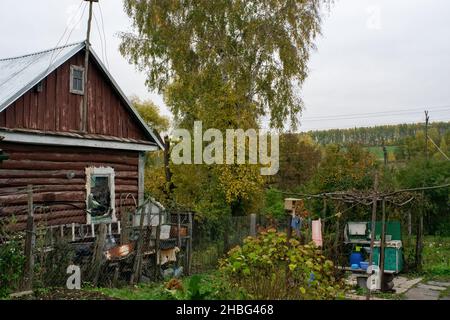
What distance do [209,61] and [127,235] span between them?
398 inches

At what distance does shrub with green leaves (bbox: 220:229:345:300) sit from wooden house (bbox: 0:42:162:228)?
17.5 ft

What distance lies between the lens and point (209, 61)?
1933 centimetres

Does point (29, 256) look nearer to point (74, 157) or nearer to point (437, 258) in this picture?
point (74, 157)

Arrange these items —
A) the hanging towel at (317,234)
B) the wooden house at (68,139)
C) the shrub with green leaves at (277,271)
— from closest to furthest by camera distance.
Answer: the shrub with green leaves at (277,271) < the hanging towel at (317,234) < the wooden house at (68,139)

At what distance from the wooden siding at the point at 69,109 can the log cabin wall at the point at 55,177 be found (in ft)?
1.91

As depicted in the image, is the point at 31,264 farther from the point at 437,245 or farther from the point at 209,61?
the point at 437,245

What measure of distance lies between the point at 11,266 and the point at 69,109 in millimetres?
5438

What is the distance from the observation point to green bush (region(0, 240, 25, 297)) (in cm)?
814

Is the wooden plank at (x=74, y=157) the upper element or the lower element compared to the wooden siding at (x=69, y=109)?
lower

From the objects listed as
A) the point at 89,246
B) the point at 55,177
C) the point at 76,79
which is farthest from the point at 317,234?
the point at 76,79

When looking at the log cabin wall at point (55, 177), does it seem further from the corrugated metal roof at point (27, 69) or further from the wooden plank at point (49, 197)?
the corrugated metal roof at point (27, 69)

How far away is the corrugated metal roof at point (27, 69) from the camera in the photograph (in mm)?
11203

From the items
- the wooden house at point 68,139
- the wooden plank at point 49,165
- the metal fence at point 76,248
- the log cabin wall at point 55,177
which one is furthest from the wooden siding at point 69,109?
the metal fence at point 76,248

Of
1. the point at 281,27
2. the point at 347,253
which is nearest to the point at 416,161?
the point at 281,27
